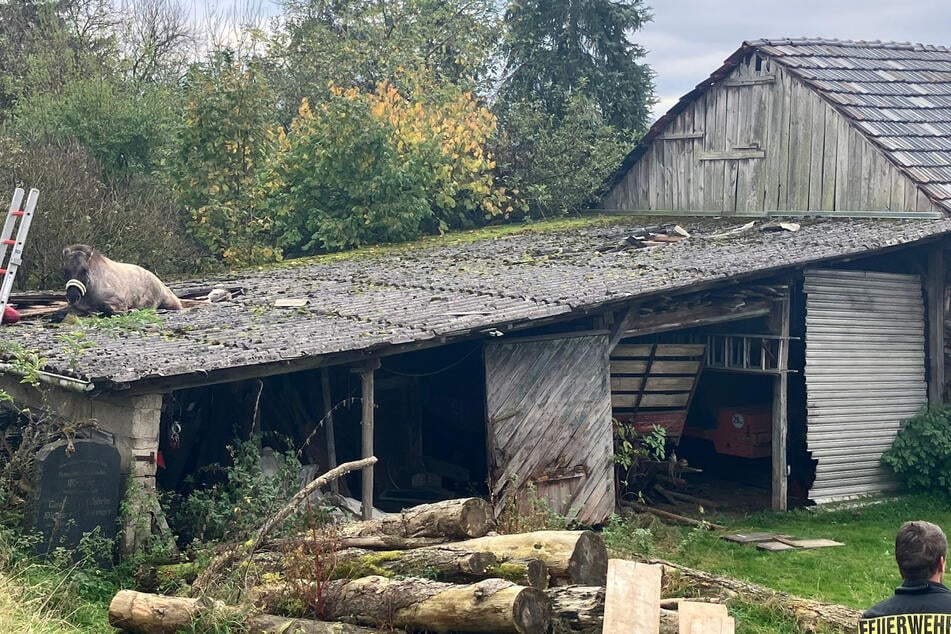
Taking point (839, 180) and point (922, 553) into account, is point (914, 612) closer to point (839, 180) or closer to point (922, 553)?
point (922, 553)

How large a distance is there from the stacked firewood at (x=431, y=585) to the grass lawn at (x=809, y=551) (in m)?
1.66

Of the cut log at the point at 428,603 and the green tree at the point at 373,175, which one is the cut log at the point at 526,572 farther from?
the green tree at the point at 373,175

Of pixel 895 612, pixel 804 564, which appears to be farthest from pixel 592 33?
pixel 895 612

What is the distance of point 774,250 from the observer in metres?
13.6

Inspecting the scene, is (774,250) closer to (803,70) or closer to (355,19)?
(803,70)

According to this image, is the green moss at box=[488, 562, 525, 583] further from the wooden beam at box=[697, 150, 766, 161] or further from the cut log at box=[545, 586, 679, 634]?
the wooden beam at box=[697, 150, 766, 161]

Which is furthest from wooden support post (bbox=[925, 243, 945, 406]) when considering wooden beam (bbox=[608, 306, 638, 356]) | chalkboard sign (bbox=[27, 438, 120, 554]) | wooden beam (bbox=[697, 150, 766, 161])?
chalkboard sign (bbox=[27, 438, 120, 554])

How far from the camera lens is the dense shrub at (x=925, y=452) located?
48.1 feet

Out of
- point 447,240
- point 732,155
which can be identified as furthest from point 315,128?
point 732,155

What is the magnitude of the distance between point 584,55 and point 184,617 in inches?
860

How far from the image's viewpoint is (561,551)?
25.0ft

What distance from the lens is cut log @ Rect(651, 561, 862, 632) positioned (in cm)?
→ 815

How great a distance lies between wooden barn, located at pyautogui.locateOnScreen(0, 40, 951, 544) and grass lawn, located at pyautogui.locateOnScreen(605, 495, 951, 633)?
63 cm

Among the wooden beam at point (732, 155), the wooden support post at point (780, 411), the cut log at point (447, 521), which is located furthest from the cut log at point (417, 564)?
the wooden beam at point (732, 155)
